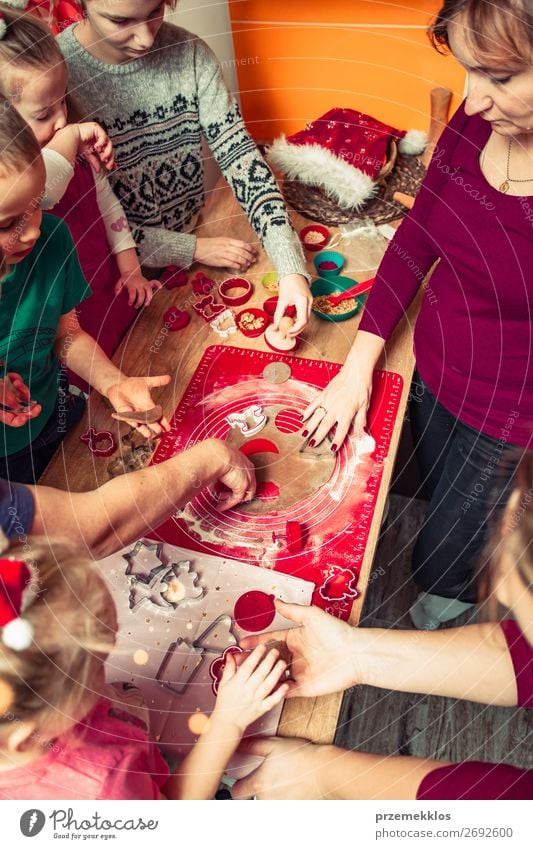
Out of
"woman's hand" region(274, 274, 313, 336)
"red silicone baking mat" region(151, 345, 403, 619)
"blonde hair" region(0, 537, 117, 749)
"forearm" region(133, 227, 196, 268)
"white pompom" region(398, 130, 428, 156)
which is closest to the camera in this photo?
"blonde hair" region(0, 537, 117, 749)

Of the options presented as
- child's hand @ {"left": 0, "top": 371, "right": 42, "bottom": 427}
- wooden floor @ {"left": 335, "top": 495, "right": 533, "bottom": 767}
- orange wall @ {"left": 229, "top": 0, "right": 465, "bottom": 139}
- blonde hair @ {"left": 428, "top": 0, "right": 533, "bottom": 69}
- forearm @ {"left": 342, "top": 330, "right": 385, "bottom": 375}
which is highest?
blonde hair @ {"left": 428, "top": 0, "right": 533, "bottom": 69}

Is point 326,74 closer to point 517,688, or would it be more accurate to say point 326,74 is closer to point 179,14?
point 179,14

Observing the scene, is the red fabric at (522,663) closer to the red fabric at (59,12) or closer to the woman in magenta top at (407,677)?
the woman in magenta top at (407,677)

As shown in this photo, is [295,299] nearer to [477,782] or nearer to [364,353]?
[364,353]

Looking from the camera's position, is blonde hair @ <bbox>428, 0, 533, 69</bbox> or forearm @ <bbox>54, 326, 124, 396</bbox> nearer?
blonde hair @ <bbox>428, 0, 533, 69</bbox>

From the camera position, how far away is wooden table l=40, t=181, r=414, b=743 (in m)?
0.69

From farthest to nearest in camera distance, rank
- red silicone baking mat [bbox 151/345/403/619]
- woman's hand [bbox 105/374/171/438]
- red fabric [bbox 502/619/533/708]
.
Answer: woman's hand [bbox 105/374/171/438] → red silicone baking mat [bbox 151/345/403/619] → red fabric [bbox 502/619/533/708]

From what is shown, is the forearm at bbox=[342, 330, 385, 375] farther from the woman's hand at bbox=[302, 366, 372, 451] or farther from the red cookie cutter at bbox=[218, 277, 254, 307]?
the red cookie cutter at bbox=[218, 277, 254, 307]

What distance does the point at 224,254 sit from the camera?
112cm

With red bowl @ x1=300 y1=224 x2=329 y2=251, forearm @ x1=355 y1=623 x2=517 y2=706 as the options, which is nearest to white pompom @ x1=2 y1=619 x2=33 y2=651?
forearm @ x1=355 y1=623 x2=517 y2=706

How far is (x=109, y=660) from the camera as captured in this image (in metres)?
0.69

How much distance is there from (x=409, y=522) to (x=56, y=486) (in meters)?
0.69

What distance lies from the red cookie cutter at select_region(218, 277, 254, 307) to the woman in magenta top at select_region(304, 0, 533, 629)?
21 cm

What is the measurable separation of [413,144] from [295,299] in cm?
59
